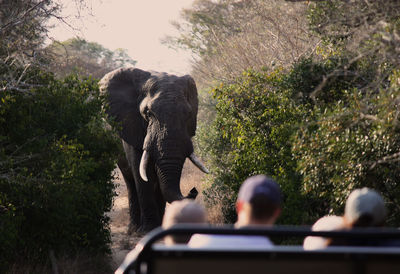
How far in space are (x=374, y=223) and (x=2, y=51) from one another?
6.24 meters

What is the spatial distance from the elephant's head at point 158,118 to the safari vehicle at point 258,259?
7923 mm

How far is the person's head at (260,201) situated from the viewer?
9.86 feet

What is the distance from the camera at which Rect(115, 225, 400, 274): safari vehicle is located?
2496 millimetres

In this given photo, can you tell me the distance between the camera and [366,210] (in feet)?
11.1

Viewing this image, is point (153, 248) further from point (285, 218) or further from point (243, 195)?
point (285, 218)

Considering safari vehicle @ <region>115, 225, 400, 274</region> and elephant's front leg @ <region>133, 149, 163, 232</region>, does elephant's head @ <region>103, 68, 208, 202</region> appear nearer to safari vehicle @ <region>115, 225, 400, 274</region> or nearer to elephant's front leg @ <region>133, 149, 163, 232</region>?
elephant's front leg @ <region>133, 149, 163, 232</region>

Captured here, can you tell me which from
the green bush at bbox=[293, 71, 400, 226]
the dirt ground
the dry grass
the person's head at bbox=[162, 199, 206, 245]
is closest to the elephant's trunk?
the dirt ground

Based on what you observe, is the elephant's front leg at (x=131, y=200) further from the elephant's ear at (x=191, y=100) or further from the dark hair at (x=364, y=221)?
the dark hair at (x=364, y=221)

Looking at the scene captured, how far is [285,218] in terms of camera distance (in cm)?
871

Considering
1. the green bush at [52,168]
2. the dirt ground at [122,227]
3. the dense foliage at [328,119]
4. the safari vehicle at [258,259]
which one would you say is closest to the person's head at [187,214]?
the safari vehicle at [258,259]

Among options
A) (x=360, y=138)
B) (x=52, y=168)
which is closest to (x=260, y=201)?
(x=360, y=138)

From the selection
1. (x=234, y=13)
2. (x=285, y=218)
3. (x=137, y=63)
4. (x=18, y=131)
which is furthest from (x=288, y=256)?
(x=137, y=63)

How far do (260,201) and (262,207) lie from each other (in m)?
0.03

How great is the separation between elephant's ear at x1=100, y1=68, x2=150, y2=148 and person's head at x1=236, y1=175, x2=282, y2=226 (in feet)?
28.0
